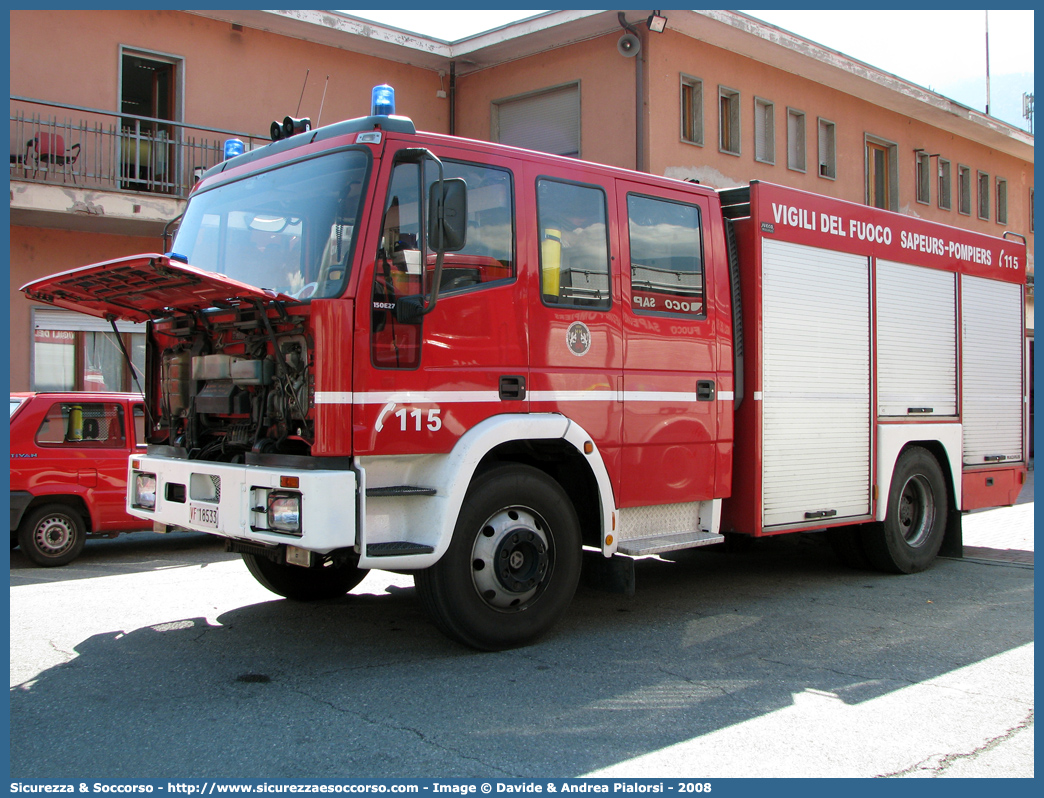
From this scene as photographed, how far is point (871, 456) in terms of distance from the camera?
7.80 meters

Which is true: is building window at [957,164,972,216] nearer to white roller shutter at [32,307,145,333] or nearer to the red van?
white roller shutter at [32,307,145,333]

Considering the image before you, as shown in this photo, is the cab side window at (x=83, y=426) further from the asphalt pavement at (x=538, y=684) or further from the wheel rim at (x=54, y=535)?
the asphalt pavement at (x=538, y=684)

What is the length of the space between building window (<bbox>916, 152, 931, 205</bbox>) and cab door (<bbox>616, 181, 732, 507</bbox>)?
57.5 feet

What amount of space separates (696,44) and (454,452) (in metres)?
13.5

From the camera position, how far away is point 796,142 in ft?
62.2

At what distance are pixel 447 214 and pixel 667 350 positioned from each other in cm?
198

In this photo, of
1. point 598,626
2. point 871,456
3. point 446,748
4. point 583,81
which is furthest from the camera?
point 583,81

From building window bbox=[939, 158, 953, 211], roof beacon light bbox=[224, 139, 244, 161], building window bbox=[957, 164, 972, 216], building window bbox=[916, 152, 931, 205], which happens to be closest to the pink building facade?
building window bbox=[916, 152, 931, 205]

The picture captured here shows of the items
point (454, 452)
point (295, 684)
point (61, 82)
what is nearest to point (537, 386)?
point (454, 452)

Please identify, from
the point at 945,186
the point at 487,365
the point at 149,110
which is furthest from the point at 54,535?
the point at 945,186

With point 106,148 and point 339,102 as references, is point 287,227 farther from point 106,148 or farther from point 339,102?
point 339,102

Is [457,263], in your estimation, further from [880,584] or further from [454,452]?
[880,584]

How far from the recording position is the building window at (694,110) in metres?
16.8

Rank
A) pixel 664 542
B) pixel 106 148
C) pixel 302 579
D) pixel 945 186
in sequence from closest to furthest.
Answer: pixel 664 542, pixel 302 579, pixel 106 148, pixel 945 186
